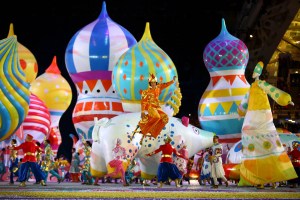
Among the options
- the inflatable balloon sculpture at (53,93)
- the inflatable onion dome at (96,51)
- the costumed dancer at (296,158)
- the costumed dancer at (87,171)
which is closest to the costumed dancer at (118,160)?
the costumed dancer at (87,171)

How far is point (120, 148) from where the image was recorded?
1086 centimetres

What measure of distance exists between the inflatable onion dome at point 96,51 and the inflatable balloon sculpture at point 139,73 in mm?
1776

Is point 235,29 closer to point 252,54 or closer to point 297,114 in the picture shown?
point 252,54

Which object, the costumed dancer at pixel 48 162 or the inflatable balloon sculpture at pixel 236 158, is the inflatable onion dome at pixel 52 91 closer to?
the costumed dancer at pixel 48 162

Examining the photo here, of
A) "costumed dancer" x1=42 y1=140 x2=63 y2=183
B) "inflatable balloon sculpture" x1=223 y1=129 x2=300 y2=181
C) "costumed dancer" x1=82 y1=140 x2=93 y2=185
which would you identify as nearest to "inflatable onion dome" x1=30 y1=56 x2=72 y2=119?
"costumed dancer" x1=42 y1=140 x2=63 y2=183

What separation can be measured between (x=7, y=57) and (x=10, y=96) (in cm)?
99

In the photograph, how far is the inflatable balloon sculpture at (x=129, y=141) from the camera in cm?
1100

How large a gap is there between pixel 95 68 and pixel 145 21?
24.1 ft

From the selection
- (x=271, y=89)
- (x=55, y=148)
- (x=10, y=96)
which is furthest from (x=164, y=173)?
(x=55, y=148)

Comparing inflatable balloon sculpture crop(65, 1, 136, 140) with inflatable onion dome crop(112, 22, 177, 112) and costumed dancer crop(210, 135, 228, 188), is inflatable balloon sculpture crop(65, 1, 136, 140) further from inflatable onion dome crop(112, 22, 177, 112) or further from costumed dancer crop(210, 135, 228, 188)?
costumed dancer crop(210, 135, 228, 188)

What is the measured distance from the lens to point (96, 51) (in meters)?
14.6

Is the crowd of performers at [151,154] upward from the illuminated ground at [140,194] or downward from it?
upward

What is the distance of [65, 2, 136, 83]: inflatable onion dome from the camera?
1459 centimetres

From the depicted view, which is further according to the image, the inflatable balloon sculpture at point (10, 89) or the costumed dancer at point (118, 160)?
the inflatable balloon sculpture at point (10, 89)
